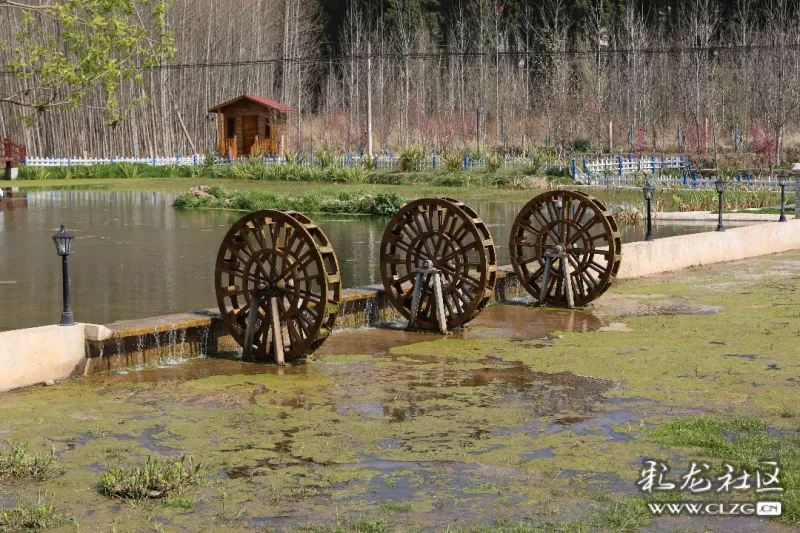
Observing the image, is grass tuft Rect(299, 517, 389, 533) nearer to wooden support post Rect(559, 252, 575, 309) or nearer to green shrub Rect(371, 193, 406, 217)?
wooden support post Rect(559, 252, 575, 309)

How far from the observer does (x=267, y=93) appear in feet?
253

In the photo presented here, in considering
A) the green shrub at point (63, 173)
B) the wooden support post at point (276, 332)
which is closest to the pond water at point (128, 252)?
the wooden support post at point (276, 332)

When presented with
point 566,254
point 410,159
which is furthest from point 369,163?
point 566,254

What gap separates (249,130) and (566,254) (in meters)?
45.2

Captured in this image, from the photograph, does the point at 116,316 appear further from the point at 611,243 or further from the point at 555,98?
the point at 555,98

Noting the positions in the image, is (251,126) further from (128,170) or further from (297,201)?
(297,201)

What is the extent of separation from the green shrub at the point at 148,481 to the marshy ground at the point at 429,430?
7 centimetres

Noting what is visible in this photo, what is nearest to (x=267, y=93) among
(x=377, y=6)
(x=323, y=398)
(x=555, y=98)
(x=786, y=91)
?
(x=377, y=6)

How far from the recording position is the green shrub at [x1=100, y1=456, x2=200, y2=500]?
25.7ft

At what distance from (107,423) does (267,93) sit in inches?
2693

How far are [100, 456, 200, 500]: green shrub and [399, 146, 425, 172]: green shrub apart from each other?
39.1 meters

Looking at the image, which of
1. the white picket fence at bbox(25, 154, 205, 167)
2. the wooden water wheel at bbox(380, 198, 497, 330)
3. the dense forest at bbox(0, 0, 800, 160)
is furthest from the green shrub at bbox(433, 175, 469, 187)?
the wooden water wheel at bbox(380, 198, 497, 330)

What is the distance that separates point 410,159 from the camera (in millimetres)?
46906

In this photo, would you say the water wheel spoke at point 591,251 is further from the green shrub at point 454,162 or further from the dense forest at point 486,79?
the dense forest at point 486,79
